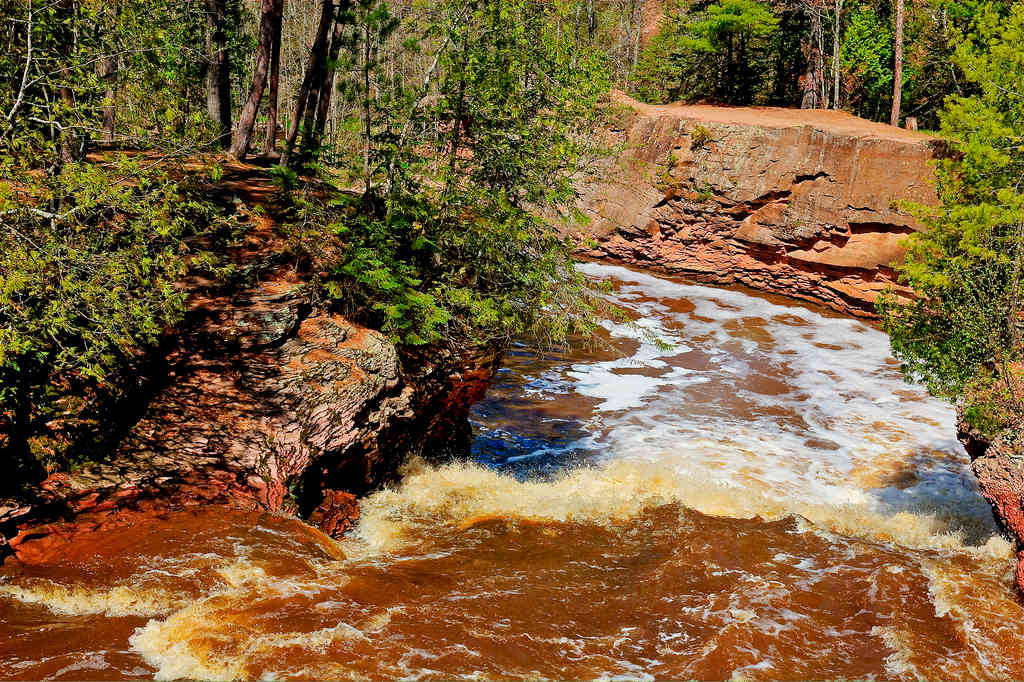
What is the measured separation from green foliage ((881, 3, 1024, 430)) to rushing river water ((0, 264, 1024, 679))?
217 centimetres

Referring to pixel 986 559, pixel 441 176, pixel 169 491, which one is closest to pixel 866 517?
pixel 986 559

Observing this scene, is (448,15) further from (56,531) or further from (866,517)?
(866,517)

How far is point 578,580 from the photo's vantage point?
6.68 m

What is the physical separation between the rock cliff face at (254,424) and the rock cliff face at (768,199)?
13073 mm

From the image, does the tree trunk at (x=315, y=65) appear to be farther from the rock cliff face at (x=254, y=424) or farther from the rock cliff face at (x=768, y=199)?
the rock cliff face at (x=768, y=199)

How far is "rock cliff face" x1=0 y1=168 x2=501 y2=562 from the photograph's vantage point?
6492 millimetres

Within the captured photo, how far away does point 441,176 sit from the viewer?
33.8ft

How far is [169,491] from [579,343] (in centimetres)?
1232

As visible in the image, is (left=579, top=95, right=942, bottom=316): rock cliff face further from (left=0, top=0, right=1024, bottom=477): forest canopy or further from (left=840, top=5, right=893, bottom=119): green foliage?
(left=0, top=0, right=1024, bottom=477): forest canopy

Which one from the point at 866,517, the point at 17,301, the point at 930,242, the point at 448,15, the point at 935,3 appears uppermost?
the point at 935,3

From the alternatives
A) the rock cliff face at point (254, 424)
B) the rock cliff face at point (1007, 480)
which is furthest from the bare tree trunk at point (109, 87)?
the rock cliff face at point (1007, 480)

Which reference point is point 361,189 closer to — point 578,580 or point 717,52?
point 578,580

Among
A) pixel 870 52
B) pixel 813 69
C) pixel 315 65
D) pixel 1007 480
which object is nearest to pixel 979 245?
pixel 1007 480

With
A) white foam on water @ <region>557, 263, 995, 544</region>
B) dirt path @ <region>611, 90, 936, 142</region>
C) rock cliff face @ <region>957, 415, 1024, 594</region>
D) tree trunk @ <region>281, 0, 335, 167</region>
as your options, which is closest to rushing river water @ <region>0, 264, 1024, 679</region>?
white foam on water @ <region>557, 263, 995, 544</region>
